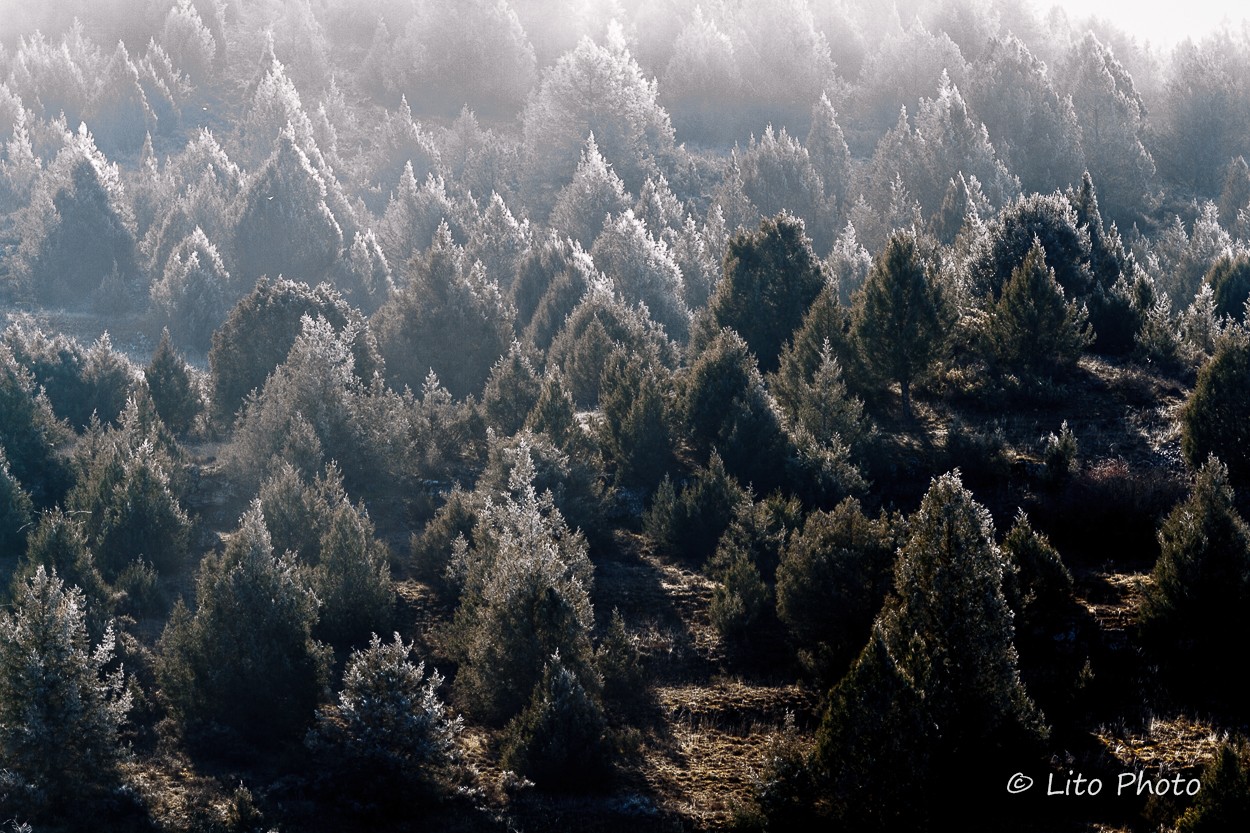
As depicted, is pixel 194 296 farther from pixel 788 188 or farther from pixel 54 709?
pixel 54 709

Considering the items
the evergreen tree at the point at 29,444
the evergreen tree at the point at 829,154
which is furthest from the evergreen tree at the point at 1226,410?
the evergreen tree at the point at 829,154

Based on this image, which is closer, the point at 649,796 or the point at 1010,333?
the point at 649,796

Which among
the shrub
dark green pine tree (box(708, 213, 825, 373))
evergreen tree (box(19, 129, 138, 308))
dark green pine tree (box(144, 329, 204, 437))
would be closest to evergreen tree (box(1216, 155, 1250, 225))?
dark green pine tree (box(708, 213, 825, 373))

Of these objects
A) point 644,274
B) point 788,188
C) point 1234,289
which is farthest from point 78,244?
point 1234,289

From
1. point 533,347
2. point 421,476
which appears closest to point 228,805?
point 421,476

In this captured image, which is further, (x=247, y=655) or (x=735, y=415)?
(x=735, y=415)

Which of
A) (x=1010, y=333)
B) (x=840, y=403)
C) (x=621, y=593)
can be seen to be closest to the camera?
(x=621, y=593)

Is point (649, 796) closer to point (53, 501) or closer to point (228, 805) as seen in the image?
point (228, 805)
